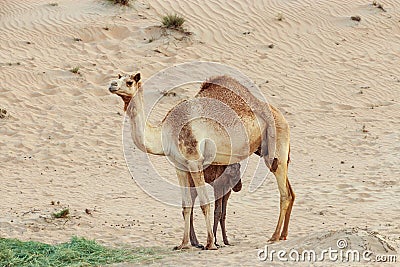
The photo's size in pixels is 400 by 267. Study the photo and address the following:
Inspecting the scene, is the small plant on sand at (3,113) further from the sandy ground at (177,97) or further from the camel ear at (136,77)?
the camel ear at (136,77)

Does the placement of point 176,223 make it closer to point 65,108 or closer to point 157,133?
point 157,133

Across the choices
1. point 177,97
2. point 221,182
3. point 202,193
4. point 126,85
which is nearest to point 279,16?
point 177,97

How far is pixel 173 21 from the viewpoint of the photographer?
20.4 m

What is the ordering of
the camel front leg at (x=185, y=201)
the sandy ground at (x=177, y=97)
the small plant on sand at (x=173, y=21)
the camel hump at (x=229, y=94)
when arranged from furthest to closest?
1. the small plant on sand at (x=173, y=21)
2. the sandy ground at (x=177, y=97)
3. the camel hump at (x=229, y=94)
4. the camel front leg at (x=185, y=201)

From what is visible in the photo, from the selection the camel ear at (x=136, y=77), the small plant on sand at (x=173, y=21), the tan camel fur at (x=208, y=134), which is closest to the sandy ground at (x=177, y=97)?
the small plant on sand at (x=173, y=21)

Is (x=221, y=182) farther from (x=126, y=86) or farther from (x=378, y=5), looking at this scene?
(x=378, y=5)

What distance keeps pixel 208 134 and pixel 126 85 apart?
1.10m

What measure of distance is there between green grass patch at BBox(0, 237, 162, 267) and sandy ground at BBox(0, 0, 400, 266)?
21.7 inches

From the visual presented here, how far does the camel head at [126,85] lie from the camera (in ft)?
28.2

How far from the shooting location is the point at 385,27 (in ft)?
70.2

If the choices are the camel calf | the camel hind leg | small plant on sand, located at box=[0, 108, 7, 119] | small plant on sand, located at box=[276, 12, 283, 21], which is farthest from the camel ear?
small plant on sand, located at box=[276, 12, 283, 21]

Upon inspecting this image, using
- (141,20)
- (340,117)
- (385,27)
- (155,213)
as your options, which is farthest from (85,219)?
(385,27)

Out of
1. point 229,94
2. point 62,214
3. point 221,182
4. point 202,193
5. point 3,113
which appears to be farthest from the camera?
point 3,113

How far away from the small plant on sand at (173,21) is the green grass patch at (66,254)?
11.6 meters
